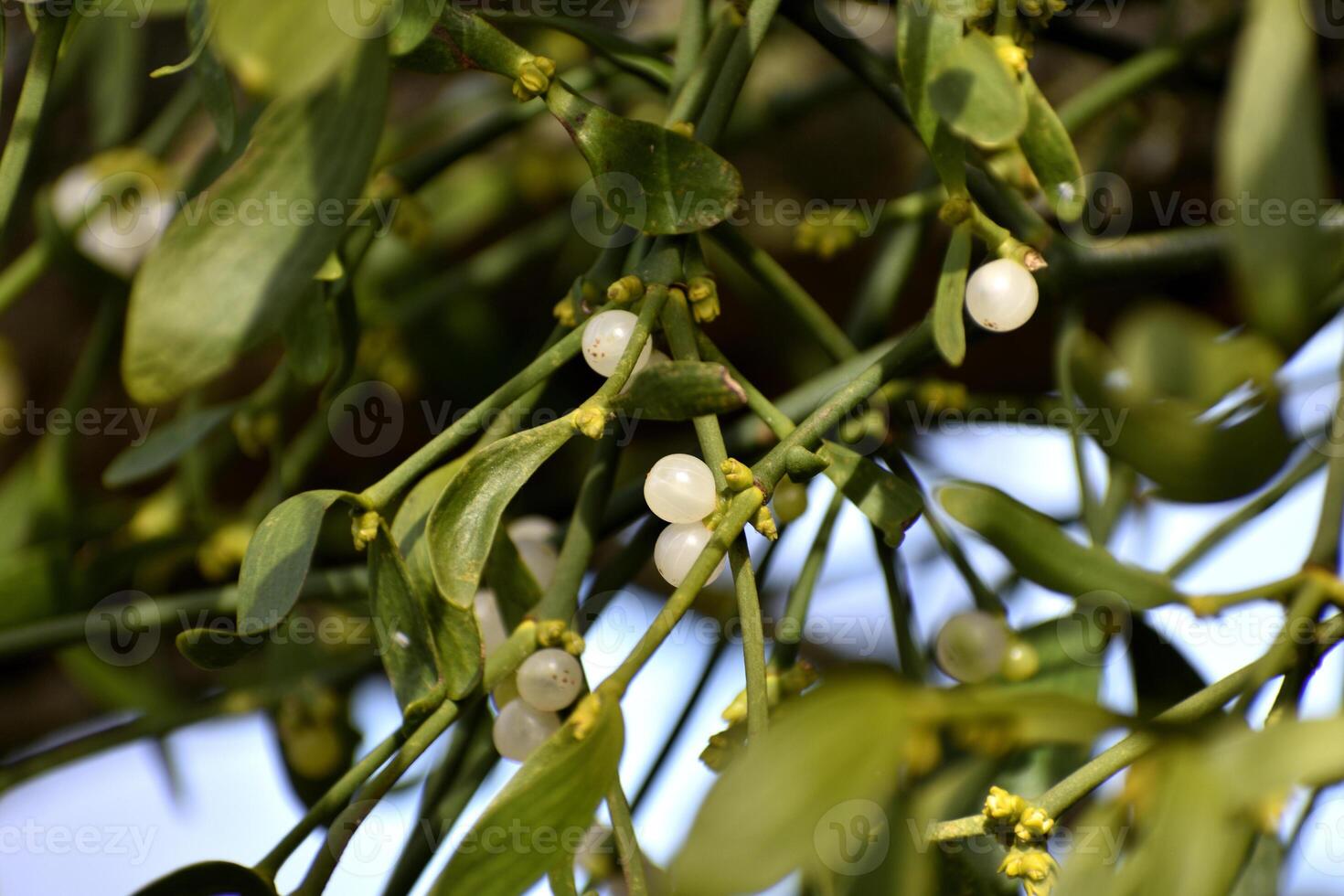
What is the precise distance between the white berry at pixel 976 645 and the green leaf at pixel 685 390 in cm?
21

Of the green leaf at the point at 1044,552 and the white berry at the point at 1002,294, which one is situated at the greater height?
the white berry at the point at 1002,294

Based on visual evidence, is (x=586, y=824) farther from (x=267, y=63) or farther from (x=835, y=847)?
(x=267, y=63)

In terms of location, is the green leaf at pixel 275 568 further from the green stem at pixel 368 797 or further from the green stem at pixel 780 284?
the green stem at pixel 780 284

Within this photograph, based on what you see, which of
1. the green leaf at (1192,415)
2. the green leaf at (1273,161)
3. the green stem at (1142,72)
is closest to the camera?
the green leaf at (1273,161)

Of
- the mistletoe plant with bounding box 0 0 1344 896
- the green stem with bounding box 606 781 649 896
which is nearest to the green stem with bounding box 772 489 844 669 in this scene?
the mistletoe plant with bounding box 0 0 1344 896

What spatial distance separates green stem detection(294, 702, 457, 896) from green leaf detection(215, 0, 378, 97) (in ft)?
0.60

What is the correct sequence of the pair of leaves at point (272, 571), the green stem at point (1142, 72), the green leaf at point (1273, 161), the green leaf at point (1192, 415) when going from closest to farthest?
the green leaf at point (1273, 161)
the pair of leaves at point (272, 571)
the green leaf at point (1192, 415)
the green stem at point (1142, 72)

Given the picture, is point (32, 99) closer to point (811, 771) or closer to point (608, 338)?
point (608, 338)

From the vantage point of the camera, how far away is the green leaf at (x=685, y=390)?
29 centimetres

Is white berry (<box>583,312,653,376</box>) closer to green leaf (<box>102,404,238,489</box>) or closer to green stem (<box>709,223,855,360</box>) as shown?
green stem (<box>709,223,855,360</box>)

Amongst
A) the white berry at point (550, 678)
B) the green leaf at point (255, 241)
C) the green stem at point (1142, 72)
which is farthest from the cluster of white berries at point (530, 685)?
the green stem at point (1142, 72)

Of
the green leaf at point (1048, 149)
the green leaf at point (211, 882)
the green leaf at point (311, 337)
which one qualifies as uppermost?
the green leaf at point (1048, 149)

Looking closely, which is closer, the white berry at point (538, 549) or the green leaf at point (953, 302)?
the green leaf at point (953, 302)

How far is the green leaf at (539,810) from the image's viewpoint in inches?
10.6
